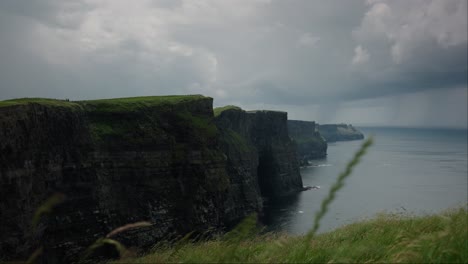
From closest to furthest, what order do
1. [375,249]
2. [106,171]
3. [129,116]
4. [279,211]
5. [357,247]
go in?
1. [375,249]
2. [357,247]
3. [106,171]
4. [129,116]
5. [279,211]

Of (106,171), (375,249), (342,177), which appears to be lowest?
(106,171)

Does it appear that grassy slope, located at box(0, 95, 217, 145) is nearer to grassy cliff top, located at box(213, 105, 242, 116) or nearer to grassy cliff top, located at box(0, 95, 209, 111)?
grassy cliff top, located at box(0, 95, 209, 111)

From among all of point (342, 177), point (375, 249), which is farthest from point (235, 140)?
point (342, 177)

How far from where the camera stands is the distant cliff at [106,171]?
44812 millimetres

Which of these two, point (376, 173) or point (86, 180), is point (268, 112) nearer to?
point (376, 173)

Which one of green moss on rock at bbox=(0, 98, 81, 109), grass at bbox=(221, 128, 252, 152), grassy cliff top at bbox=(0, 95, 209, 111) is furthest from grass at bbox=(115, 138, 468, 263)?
grass at bbox=(221, 128, 252, 152)

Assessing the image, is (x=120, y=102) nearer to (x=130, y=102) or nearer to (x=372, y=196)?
(x=130, y=102)

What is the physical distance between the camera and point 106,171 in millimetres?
58562

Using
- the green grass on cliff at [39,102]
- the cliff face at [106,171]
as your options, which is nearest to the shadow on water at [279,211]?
the cliff face at [106,171]

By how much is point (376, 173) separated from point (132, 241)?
12796 centimetres

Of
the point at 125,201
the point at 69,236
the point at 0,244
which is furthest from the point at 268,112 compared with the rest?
the point at 0,244

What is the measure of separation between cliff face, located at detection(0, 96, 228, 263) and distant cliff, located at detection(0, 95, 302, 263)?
130 millimetres

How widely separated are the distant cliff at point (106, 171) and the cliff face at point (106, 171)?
0.43ft

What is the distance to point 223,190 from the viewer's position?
71562 millimetres
